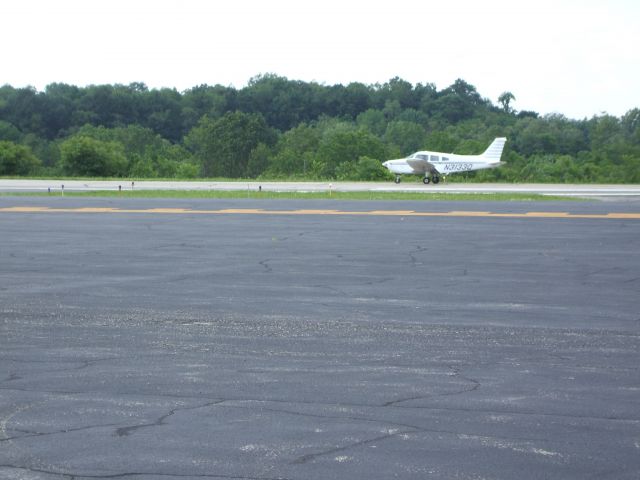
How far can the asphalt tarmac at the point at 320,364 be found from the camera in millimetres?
6395

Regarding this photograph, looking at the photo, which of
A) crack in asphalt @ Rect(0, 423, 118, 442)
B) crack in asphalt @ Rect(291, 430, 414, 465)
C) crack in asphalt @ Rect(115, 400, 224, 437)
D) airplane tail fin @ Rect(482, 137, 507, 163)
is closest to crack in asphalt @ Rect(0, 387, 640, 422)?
crack in asphalt @ Rect(115, 400, 224, 437)

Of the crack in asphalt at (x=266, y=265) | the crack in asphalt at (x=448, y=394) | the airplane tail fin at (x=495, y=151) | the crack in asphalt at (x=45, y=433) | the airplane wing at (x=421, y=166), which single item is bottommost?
the crack in asphalt at (x=45, y=433)

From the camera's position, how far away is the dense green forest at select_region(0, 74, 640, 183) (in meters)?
81.6

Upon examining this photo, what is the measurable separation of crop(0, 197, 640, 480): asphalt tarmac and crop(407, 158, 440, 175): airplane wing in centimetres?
3969

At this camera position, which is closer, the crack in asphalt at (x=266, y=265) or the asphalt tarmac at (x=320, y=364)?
the asphalt tarmac at (x=320, y=364)

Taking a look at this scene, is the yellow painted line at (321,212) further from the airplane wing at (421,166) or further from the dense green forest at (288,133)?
the dense green forest at (288,133)

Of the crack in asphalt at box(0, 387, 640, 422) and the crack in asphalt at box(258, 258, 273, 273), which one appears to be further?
the crack in asphalt at box(258, 258, 273, 273)

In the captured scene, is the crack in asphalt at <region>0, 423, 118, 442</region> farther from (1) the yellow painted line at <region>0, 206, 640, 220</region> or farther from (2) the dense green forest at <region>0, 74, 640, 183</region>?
(2) the dense green forest at <region>0, 74, 640, 183</region>

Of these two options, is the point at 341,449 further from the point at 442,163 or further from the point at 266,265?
the point at 442,163

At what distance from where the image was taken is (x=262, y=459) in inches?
249

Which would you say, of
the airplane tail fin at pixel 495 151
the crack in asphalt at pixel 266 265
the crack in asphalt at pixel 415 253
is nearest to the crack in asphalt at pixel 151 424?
the crack in asphalt at pixel 266 265

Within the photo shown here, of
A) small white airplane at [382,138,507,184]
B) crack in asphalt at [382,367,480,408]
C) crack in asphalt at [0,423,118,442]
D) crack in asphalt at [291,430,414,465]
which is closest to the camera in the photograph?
crack in asphalt at [291,430,414,465]

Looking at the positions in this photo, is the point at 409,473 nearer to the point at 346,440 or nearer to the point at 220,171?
the point at 346,440

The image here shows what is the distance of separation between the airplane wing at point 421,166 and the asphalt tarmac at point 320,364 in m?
39.7
